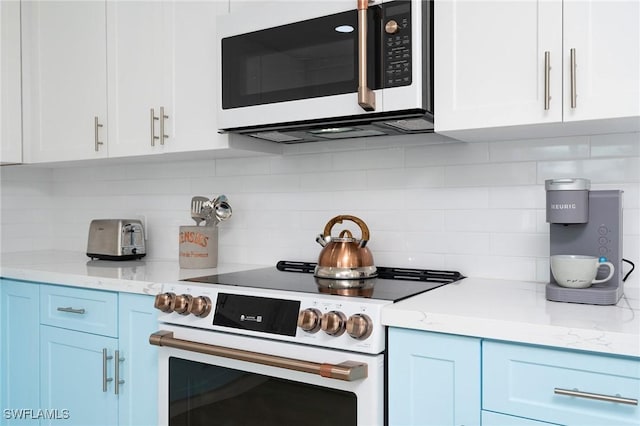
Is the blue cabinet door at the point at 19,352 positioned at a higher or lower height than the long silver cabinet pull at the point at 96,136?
lower

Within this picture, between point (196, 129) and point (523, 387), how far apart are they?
148cm

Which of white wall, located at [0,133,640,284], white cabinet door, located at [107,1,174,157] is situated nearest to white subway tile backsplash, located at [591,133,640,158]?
white wall, located at [0,133,640,284]

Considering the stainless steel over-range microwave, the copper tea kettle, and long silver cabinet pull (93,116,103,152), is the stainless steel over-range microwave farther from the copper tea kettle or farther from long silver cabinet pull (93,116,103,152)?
long silver cabinet pull (93,116,103,152)

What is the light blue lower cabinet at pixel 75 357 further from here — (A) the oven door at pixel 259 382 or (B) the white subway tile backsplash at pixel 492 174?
(B) the white subway tile backsplash at pixel 492 174

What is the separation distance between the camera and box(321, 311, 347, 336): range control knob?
1425mm

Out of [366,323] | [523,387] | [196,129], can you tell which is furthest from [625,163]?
[196,129]

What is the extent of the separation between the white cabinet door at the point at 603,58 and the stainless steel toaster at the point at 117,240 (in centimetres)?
199

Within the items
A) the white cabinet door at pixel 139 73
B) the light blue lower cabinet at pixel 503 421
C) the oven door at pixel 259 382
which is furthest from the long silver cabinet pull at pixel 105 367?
the light blue lower cabinet at pixel 503 421

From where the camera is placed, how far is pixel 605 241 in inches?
58.3

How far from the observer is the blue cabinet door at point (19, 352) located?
2.27 metres

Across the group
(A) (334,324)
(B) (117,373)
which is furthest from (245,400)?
(B) (117,373)

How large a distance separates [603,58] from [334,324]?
969 mm

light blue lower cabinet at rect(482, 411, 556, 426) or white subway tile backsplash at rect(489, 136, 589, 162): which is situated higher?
white subway tile backsplash at rect(489, 136, 589, 162)

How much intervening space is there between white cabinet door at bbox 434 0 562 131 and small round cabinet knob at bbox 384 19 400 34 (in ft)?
0.40
